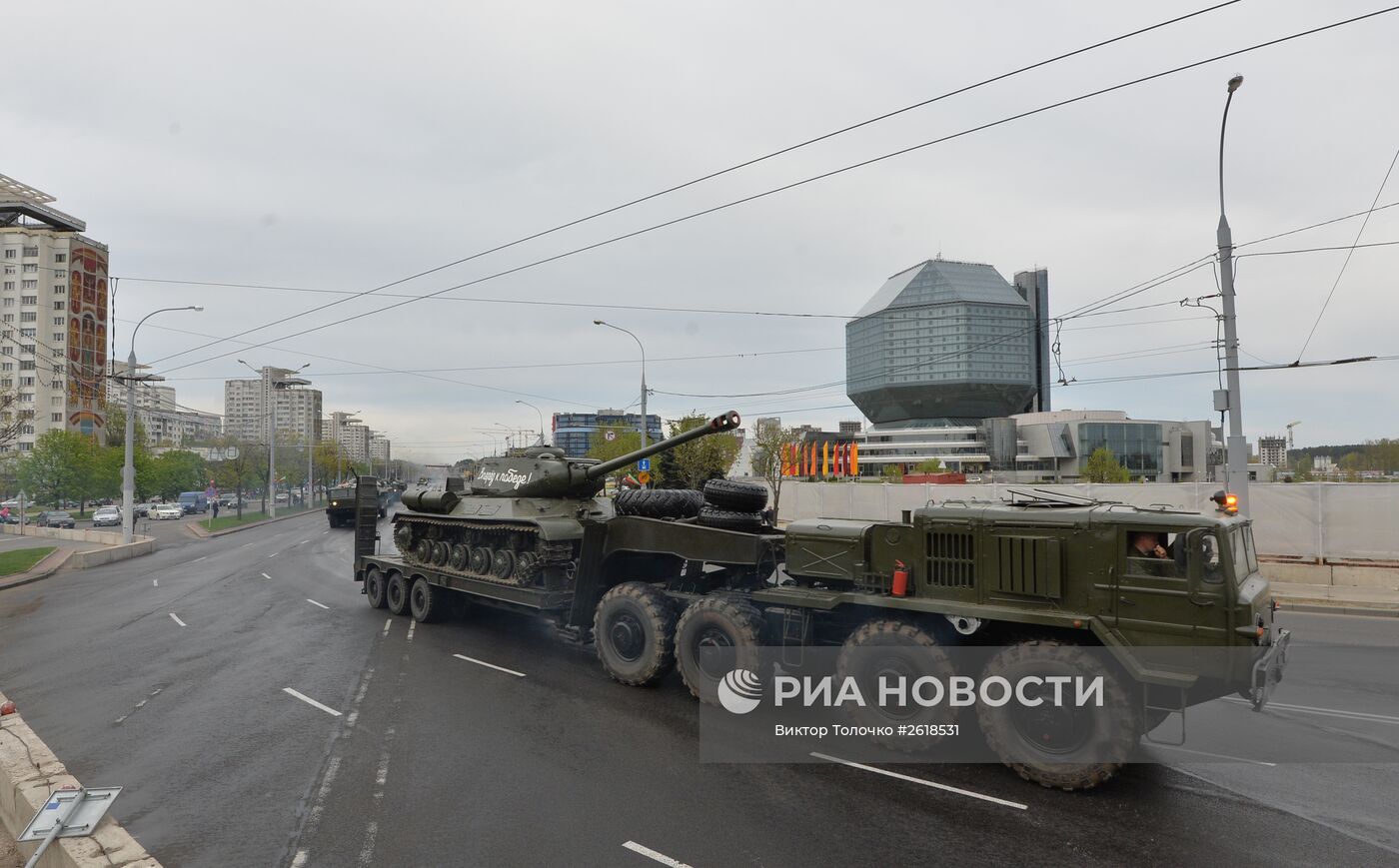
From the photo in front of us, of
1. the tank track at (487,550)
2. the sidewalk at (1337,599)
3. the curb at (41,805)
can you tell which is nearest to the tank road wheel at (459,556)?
the tank track at (487,550)

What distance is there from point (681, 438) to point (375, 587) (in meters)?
8.55

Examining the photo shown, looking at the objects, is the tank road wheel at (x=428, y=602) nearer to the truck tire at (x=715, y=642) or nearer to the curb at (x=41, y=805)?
the curb at (x=41, y=805)

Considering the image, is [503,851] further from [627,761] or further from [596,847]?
[627,761]

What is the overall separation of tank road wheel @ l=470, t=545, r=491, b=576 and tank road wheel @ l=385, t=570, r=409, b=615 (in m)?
2.70

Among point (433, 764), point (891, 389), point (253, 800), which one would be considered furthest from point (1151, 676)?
point (891, 389)

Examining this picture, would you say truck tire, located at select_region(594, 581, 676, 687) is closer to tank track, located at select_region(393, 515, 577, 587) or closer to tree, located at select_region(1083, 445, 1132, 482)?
tank track, located at select_region(393, 515, 577, 587)

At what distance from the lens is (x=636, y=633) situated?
9.21 m

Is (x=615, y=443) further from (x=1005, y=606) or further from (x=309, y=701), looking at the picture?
(x=1005, y=606)

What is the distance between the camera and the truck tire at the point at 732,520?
9.11 m

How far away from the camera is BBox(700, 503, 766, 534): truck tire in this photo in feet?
29.9

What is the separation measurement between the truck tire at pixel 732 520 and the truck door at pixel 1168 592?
13.4 ft

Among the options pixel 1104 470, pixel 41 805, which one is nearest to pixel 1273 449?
pixel 1104 470

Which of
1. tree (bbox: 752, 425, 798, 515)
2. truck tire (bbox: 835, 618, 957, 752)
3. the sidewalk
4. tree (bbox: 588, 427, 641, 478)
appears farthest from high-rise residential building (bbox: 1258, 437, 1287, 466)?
truck tire (bbox: 835, 618, 957, 752)

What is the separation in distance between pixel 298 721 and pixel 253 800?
6.87 feet
